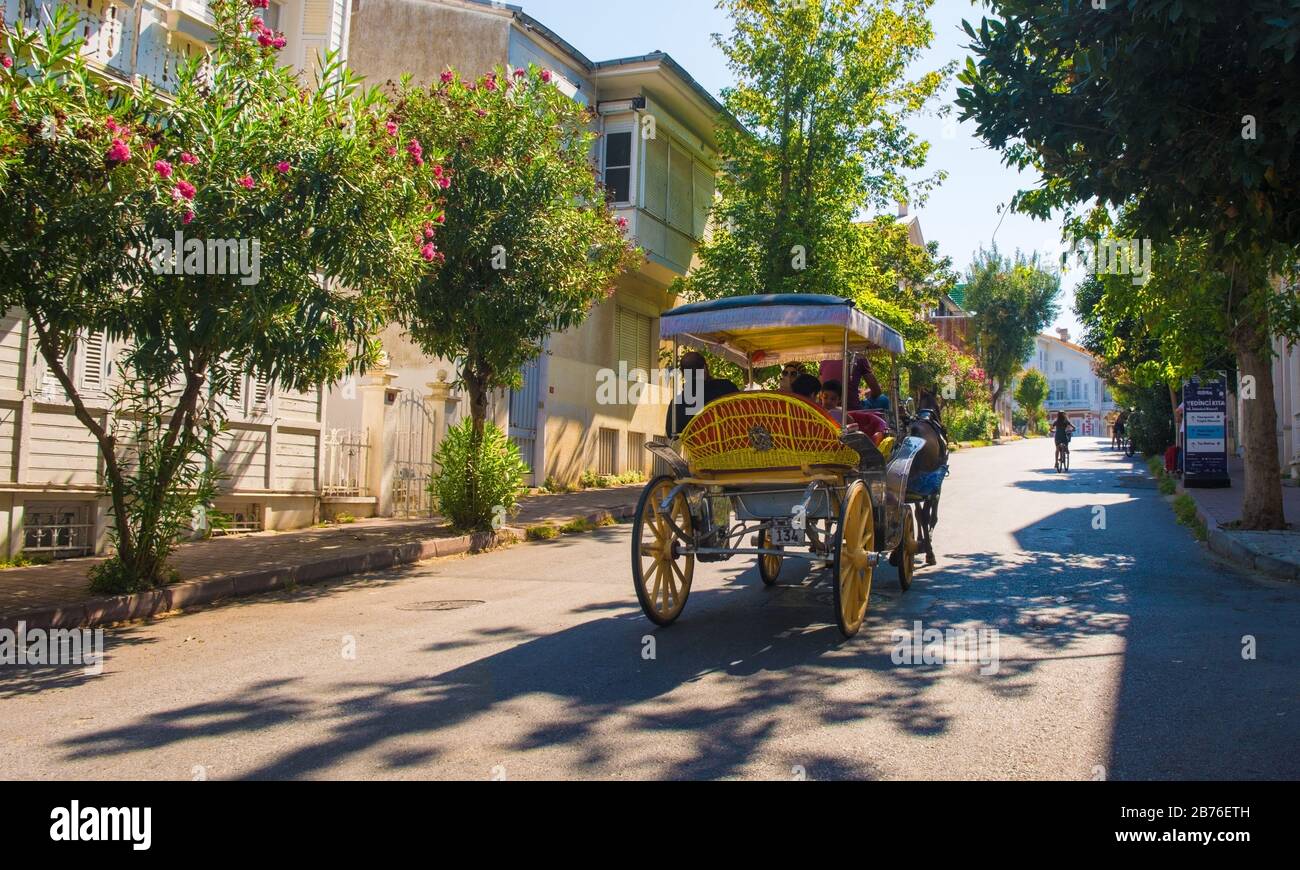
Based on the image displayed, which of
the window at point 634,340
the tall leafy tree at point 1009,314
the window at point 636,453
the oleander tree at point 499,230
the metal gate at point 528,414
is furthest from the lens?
the tall leafy tree at point 1009,314

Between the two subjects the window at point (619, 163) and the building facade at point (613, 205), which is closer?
the building facade at point (613, 205)

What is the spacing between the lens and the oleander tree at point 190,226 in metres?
7.35

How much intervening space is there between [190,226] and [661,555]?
14.5ft

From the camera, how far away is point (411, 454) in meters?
16.8

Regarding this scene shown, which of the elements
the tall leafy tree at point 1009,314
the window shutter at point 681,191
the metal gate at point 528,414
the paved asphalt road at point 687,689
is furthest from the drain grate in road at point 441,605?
the tall leafy tree at point 1009,314

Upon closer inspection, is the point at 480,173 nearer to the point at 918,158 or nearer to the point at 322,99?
the point at 322,99

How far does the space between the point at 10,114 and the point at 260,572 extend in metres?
4.60

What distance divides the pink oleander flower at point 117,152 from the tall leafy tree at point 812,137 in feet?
47.8

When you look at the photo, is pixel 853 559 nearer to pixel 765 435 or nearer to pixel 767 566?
pixel 765 435

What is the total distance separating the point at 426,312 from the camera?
12625 mm

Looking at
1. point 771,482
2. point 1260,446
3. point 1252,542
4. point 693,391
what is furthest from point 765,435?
point 1260,446

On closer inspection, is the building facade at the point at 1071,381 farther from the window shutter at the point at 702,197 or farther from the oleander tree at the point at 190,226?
the oleander tree at the point at 190,226

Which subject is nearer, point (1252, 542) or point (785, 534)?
point (785, 534)

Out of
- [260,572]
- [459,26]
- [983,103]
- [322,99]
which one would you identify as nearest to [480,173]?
[322,99]
